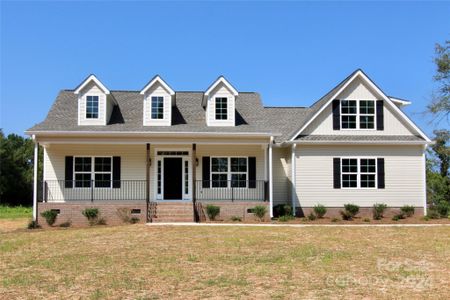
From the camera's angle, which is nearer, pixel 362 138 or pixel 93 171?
pixel 93 171

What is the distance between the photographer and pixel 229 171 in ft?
73.5

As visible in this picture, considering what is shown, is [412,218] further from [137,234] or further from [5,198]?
[5,198]

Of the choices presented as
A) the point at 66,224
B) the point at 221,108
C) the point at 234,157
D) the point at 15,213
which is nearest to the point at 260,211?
the point at 234,157

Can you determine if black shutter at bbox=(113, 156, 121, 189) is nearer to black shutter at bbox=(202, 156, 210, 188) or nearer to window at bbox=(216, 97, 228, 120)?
black shutter at bbox=(202, 156, 210, 188)

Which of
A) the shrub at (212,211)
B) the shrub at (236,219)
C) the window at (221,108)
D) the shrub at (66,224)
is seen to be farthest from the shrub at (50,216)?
the window at (221,108)

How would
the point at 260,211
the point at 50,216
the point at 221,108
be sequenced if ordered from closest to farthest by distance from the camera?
1. the point at 50,216
2. the point at 260,211
3. the point at 221,108

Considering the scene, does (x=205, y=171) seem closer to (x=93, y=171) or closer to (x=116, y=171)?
(x=116, y=171)

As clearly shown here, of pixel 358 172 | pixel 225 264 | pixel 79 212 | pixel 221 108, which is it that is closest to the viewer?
pixel 225 264

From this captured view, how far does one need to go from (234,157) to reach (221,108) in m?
2.41

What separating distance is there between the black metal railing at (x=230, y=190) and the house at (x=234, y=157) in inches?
1.8

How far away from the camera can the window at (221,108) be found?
22.0 m

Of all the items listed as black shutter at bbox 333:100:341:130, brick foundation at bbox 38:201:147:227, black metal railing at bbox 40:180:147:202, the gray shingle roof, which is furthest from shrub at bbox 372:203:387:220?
black metal railing at bbox 40:180:147:202

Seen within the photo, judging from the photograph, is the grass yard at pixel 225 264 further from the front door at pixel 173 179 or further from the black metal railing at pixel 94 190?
the front door at pixel 173 179

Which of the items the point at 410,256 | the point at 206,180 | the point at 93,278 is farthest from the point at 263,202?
the point at 93,278
